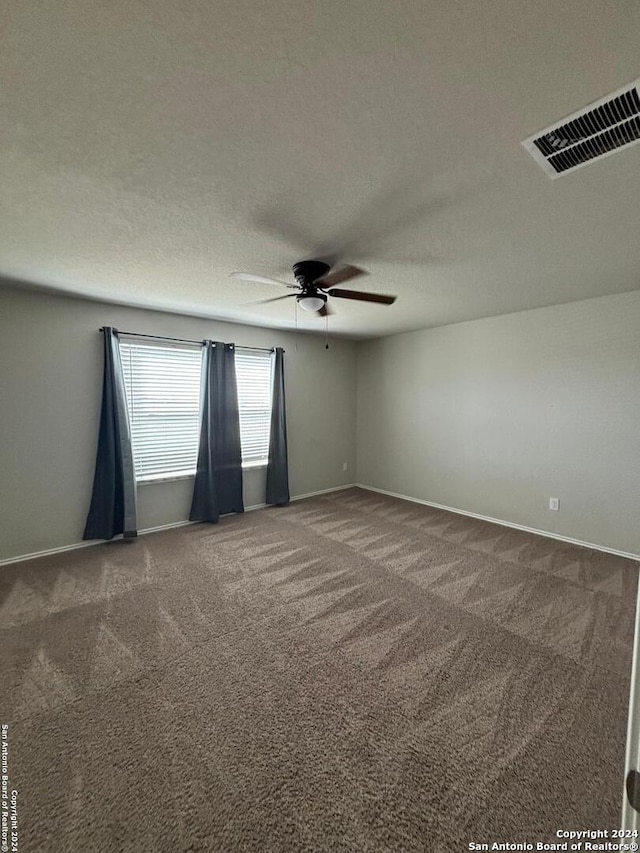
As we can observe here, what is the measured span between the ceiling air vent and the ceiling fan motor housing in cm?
129

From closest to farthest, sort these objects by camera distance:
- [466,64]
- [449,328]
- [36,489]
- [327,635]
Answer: [466,64], [327,635], [36,489], [449,328]

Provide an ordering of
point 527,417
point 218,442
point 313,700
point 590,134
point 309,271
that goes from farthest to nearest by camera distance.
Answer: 1. point 218,442
2. point 527,417
3. point 309,271
4. point 313,700
5. point 590,134

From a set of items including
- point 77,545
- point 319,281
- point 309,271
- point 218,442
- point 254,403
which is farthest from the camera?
point 254,403

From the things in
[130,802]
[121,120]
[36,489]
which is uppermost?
[121,120]

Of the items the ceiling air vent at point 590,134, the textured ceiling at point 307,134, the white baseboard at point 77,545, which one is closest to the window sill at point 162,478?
the white baseboard at point 77,545

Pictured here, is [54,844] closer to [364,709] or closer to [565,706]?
[364,709]

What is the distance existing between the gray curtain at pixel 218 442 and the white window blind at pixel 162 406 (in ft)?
0.40

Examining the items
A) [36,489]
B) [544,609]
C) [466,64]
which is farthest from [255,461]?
[466,64]

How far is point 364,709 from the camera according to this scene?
164cm

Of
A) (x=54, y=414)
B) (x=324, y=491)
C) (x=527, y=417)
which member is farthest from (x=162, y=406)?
(x=527, y=417)

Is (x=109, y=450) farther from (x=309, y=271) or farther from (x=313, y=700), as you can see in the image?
(x=313, y=700)

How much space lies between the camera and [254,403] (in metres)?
4.60

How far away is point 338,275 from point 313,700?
2.51m

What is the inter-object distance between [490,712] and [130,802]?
5.06 ft
